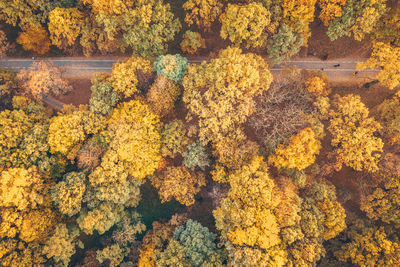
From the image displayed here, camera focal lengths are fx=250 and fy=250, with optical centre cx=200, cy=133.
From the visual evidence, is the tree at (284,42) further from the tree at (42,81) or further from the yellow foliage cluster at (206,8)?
the tree at (42,81)

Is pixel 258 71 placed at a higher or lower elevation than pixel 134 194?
higher

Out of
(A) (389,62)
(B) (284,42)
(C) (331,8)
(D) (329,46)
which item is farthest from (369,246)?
(C) (331,8)

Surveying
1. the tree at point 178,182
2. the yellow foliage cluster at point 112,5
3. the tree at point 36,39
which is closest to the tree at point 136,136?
the tree at point 178,182

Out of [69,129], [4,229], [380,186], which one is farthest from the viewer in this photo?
[380,186]

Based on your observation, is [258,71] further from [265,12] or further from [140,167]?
[140,167]

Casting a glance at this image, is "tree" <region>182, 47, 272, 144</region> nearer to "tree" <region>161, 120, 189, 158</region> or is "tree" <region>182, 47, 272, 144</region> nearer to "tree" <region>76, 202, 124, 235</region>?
"tree" <region>161, 120, 189, 158</region>

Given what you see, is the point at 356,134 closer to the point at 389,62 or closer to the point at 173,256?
the point at 389,62

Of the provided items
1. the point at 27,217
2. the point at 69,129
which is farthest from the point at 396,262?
the point at 27,217
